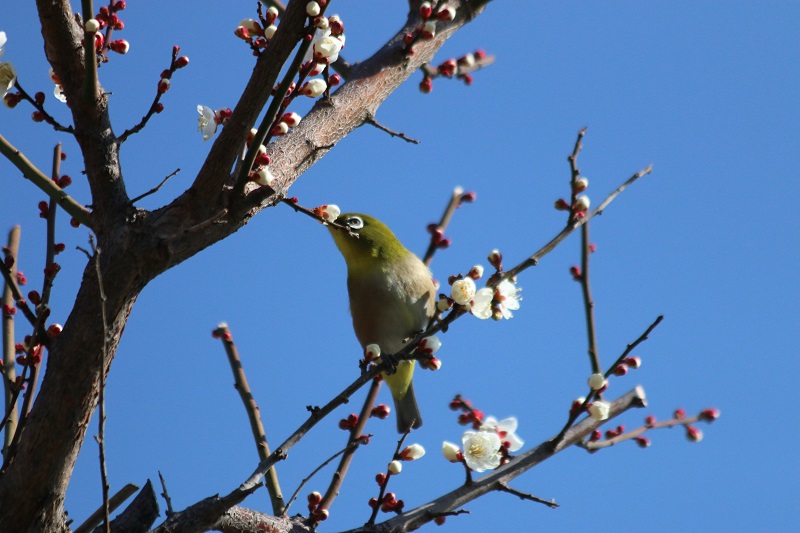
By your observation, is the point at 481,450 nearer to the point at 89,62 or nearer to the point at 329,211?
the point at 329,211

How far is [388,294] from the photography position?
4301 millimetres

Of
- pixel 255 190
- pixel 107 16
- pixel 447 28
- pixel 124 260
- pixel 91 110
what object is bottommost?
pixel 124 260

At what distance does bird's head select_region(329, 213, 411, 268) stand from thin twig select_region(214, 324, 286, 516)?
3.67 ft

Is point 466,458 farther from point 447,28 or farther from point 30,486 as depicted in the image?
point 447,28

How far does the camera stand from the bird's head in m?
4.43

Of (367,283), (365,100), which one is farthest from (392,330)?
(365,100)

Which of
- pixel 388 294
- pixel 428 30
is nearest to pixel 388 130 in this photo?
pixel 428 30

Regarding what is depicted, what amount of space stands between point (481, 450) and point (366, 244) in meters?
1.84

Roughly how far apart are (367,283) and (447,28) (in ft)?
4.86

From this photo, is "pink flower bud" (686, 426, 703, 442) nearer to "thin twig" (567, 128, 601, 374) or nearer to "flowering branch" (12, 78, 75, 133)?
"thin twig" (567, 128, 601, 374)

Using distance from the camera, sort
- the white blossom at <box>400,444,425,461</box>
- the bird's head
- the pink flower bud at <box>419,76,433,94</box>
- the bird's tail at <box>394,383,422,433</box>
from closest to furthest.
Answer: the white blossom at <box>400,444,425,461</box> < the pink flower bud at <box>419,76,433,94</box> < the bird's head < the bird's tail at <box>394,383,422,433</box>

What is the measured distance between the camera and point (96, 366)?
212 centimetres

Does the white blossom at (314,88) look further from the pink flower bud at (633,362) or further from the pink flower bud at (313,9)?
the pink flower bud at (633,362)

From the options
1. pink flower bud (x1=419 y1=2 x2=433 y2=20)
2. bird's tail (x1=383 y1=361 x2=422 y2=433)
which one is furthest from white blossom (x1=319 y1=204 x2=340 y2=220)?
bird's tail (x1=383 y1=361 x2=422 y2=433)
